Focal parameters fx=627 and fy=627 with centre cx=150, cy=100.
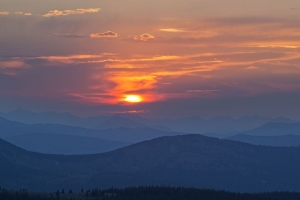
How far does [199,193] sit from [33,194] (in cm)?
5007

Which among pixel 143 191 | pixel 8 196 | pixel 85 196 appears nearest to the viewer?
pixel 8 196

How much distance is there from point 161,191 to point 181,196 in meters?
7.88

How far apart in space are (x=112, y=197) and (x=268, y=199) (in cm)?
5373

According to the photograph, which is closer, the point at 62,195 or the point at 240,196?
the point at 62,195

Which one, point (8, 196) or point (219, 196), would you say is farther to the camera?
point (219, 196)

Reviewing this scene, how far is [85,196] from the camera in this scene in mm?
176000

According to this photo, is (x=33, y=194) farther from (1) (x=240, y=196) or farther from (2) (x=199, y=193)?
(1) (x=240, y=196)

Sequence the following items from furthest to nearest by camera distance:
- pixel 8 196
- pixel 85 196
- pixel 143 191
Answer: pixel 143 191 < pixel 85 196 < pixel 8 196

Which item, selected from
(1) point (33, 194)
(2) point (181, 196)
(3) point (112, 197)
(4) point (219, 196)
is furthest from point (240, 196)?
(1) point (33, 194)

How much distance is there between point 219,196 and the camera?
7485 inches

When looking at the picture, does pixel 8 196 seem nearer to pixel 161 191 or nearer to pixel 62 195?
pixel 62 195

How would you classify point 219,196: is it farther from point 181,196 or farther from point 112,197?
point 112,197

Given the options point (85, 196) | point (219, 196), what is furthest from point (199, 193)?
point (85, 196)

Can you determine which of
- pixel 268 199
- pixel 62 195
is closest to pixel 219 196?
pixel 268 199
